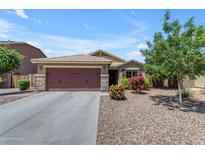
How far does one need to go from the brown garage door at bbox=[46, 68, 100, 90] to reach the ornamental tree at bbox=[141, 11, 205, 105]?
7.30m

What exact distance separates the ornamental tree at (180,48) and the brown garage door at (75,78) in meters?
7.30

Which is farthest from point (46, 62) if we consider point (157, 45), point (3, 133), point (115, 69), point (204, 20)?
point (204, 20)

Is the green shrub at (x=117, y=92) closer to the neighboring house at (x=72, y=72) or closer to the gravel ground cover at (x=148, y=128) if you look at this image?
the gravel ground cover at (x=148, y=128)

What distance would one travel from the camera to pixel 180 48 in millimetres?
9930

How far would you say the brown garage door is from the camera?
16984mm

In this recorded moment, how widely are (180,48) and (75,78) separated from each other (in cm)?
990

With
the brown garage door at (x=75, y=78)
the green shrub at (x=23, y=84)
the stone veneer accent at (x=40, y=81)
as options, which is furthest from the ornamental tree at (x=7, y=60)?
the brown garage door at (x=75, y=78)

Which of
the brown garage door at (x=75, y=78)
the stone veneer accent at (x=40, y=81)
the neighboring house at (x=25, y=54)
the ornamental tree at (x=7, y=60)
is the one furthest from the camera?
the neighboring house at (x=25, y=54)

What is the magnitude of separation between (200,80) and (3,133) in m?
24.3

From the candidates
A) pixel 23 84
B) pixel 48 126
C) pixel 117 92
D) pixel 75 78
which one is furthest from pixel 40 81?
pixel 48 126

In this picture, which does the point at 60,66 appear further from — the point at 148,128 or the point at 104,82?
the point at 148,128

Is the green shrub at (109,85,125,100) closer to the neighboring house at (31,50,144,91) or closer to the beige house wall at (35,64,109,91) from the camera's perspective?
the beige house wall at (35,64,109,91)

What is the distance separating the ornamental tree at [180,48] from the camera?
9688 millimetres

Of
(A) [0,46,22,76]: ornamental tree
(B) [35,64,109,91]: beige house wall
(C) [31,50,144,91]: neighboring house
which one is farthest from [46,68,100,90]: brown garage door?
(A) [0,46,22,76]: ornamental tree
